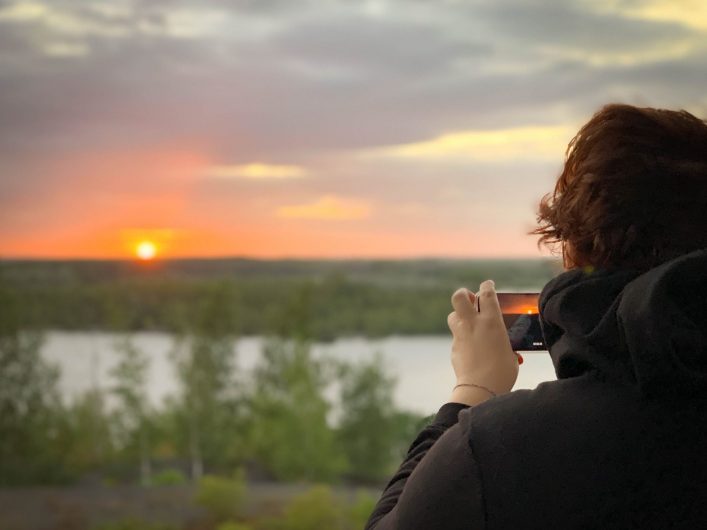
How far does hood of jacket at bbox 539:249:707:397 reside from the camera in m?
0.64

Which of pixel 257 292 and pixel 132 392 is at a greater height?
pixel 257 292

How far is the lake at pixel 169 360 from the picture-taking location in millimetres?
2549

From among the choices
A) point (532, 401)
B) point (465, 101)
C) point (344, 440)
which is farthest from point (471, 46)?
point (532, 401)

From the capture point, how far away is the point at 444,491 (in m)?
0.69

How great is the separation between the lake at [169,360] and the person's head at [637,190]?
179cm

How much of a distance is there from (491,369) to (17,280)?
2.10 metres

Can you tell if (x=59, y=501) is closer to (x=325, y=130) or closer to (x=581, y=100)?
(x=325, y=130)

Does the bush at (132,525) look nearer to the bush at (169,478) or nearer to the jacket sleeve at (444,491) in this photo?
the bush at (169,478)

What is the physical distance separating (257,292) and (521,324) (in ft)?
5.94

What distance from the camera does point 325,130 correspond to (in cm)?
264

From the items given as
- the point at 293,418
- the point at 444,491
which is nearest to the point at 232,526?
the point at 293,418

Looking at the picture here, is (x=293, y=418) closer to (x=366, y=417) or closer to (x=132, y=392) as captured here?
(x=366, y=417)

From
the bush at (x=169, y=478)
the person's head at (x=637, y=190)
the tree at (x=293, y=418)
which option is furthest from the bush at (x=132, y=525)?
the person's head at (x=637, y=190)

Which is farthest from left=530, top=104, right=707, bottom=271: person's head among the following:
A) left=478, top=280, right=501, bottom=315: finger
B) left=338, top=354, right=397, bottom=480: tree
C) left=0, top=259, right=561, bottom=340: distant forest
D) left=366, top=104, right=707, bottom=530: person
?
left=338, top=354, right=397, bottom=480: tree
